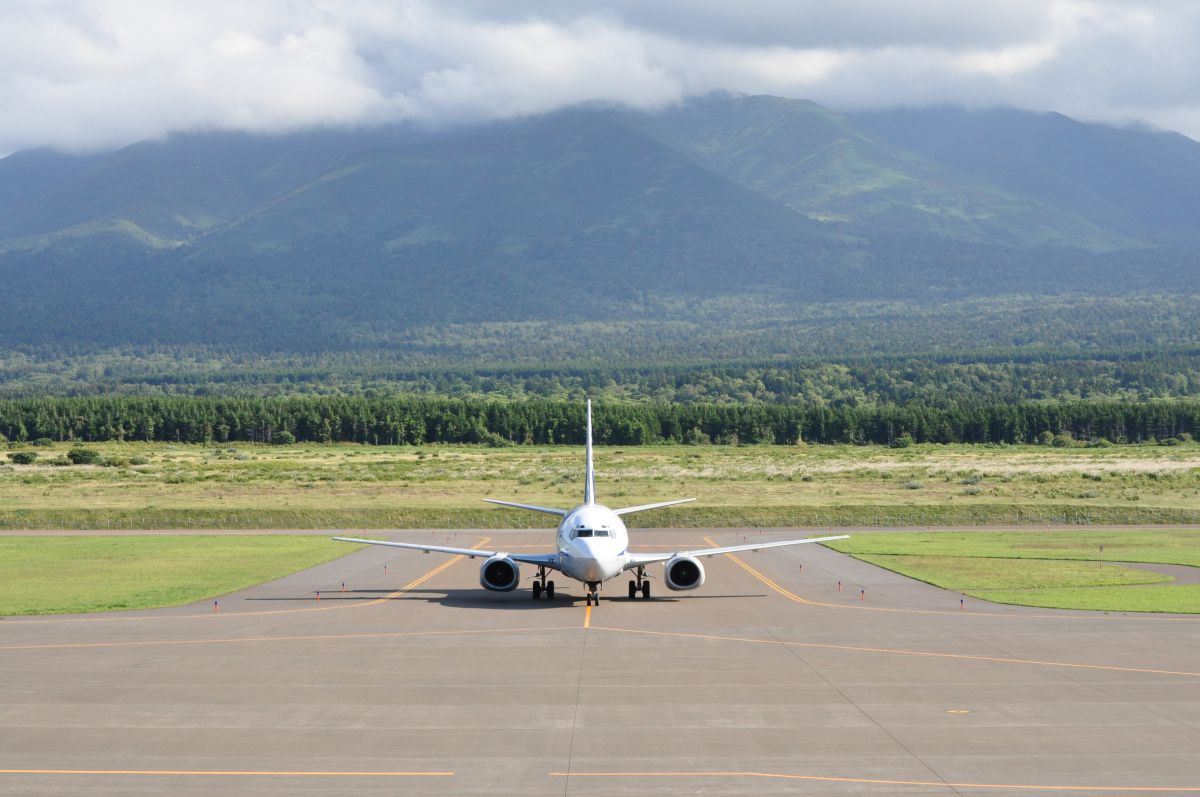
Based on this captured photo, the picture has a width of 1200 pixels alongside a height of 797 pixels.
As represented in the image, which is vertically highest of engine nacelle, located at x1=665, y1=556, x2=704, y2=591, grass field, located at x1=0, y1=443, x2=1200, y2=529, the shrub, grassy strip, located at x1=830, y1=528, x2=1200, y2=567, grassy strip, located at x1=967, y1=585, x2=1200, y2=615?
engine nacelle, located at x1=665, y1=556, x2=704, y2=591

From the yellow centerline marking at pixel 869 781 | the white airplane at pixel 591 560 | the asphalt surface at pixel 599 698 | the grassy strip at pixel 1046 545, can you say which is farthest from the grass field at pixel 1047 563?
the yellow centerline marking at pixel 869 781

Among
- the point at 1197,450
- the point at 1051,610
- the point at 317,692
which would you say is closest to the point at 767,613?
the point at 1051,610

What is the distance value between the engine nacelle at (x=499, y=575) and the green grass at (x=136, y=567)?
11500 mm

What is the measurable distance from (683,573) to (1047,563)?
2279 centimetres

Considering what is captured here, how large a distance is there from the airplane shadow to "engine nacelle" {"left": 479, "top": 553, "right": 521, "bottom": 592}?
0.74 metres

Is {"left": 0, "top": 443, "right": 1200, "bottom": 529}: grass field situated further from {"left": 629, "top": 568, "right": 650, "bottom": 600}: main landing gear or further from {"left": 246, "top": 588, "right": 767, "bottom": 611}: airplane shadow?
{"left": 629, "top": 568, "right": 650, "bottom": 600}: main landing gear

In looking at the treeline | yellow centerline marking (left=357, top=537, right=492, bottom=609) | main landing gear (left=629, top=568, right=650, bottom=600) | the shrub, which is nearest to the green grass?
yellow centerline marking (left=357, top=537, right=492, bottom=609)

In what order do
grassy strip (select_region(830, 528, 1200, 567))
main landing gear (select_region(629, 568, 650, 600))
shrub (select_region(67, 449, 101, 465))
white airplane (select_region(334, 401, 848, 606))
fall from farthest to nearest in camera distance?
1. shrub (select_region(67, 449, 101, 465))
2. grassy strip (select_region(830, 528, 1200, 567))
3. main landing gear (select_region(629, 568, 650, 600))
4. white airplane (select_region(334, 401, 848, 606))

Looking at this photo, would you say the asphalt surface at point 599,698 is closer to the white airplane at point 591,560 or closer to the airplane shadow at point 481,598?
the airplane shadow at point 481,598

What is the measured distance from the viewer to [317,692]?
34.6 meters

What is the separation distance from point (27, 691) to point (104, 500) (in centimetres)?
7016

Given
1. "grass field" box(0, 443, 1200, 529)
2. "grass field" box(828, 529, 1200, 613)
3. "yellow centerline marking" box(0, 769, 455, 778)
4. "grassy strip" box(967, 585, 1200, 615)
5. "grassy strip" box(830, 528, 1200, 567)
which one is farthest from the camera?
"grass field" box(0, 443, 1200, 529)

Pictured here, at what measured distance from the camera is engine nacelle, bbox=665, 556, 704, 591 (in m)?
51.0

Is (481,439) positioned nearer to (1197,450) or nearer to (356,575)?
(1197,450)
